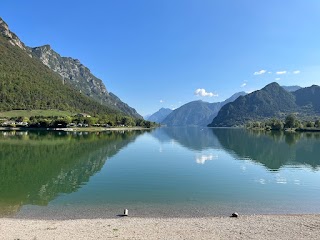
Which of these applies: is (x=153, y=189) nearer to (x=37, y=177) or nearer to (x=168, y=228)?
(x=168, y=228)

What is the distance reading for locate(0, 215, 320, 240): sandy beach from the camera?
23078 millimetres

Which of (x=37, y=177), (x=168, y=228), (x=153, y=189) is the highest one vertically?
(x=37, y=177)

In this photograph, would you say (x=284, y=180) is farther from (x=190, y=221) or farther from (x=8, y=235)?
(x=8, y=235)

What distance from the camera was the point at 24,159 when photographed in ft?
248

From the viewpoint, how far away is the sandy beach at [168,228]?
75.7 feet

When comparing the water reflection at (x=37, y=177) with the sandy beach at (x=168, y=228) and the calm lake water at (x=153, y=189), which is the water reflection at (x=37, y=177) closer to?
the calm lake water at (x=153, y=189)

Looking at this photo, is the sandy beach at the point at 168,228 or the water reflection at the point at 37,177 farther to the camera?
the water reflection at the point at 37,177

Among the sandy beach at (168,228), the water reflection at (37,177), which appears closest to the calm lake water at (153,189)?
the water reflection at (37,177)

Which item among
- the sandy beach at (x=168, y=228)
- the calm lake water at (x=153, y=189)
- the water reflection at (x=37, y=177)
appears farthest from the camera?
the water reflection at (x=37, y=177)

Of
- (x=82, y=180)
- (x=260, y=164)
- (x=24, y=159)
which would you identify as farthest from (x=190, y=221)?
(x=24, y=159)

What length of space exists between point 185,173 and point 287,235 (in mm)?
35886

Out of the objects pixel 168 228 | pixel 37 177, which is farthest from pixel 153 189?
pixel 37 177

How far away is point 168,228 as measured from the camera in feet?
83.2

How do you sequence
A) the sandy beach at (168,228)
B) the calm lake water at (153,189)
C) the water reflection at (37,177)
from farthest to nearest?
the water reflection at (37,177), the calm lake water at (153,189), the sandy beach at (168,228)
